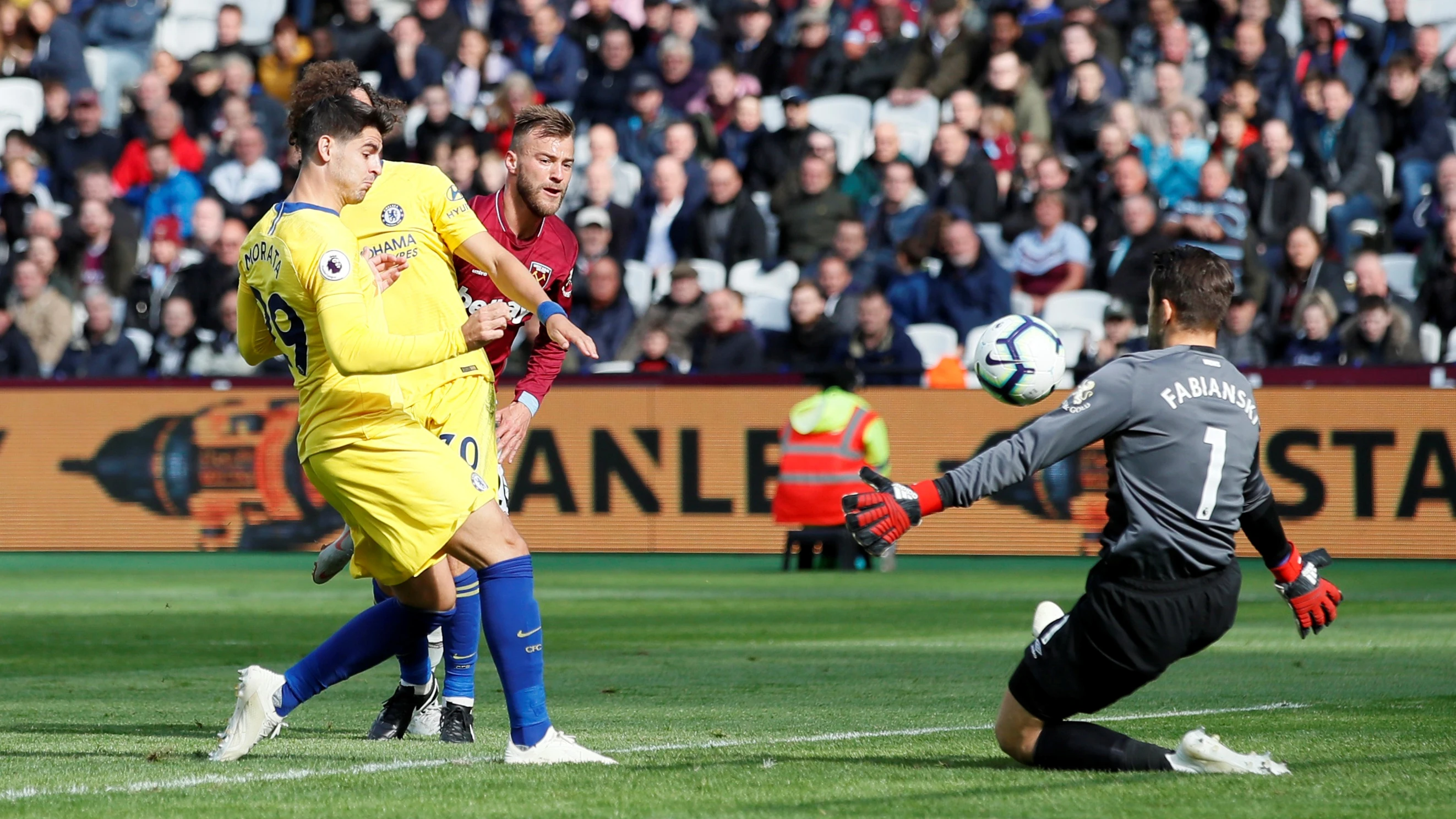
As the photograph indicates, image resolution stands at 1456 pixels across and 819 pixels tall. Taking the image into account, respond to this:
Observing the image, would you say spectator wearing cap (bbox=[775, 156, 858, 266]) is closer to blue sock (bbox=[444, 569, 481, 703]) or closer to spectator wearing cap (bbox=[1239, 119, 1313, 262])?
spectator wearing cap (bbox=[1239, 119, 1313, 262])

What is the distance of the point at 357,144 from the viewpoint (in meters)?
6.02

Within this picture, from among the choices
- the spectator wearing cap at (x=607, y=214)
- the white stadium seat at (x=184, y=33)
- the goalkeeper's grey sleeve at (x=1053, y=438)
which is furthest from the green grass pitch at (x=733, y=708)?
the white stadium seat at (x=184, y=33)

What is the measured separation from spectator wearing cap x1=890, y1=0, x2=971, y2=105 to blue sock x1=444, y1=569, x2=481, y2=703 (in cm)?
1382

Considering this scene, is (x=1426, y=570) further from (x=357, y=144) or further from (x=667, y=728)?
(x=357, y=144)

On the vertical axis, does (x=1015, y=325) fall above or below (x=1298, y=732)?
above

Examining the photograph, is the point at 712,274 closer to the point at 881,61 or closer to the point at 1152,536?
the point at 881,61

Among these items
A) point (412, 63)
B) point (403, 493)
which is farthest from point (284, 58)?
point (403, 493)

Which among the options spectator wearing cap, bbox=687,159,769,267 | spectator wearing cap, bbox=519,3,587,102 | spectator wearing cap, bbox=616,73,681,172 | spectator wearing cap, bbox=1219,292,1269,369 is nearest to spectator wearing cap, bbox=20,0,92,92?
spectator wearing cap, bbox=519,3,587,102

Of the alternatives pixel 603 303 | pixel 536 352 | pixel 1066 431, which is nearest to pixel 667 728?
pixel 536 352

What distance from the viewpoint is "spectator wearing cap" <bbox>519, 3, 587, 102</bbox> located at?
69.9 ft

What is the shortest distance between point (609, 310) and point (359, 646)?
11801mm

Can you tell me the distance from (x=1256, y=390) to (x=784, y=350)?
4.27 meters

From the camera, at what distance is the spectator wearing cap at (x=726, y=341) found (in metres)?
17.3

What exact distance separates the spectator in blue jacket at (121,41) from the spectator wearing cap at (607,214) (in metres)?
7.29
